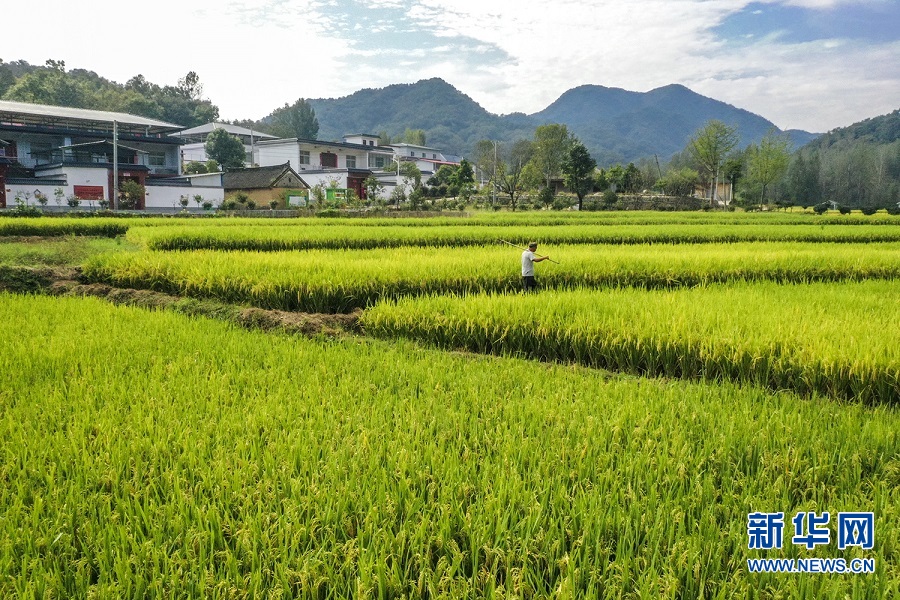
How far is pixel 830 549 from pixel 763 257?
31.7 ft

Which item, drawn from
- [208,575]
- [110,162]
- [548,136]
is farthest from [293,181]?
[208,575]

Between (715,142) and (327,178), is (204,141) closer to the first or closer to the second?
(327,178)

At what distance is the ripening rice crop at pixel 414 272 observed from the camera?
8.00 meters

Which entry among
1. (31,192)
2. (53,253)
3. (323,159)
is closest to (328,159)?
(323,159)

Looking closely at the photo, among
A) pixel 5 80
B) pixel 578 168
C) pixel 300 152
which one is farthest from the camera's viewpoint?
pixel 5 80

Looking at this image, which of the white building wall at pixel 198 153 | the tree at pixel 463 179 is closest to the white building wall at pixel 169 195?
the tree at pixel 463 179

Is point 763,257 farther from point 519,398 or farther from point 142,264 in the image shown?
point 142,264

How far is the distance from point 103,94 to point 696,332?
249 feet

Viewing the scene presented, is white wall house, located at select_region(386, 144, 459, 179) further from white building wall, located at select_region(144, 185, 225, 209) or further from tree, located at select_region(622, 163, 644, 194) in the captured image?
white building wall, located at select_region(144, 185, 225, 209)

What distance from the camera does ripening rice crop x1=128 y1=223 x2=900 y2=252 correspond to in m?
13.8

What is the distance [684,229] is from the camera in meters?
18.5

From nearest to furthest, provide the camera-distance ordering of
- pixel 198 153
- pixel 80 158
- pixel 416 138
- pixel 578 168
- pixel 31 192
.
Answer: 1. pixel 31 192
2. pixel 80 158
3. pixel 578 168
4. pixel 198 153
5. pixel 416 138

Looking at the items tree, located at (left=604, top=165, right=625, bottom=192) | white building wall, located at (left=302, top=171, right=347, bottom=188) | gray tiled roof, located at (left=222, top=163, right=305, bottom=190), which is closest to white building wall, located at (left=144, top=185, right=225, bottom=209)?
gray tiled roof, located at (left=222, top=163, right=305, bottom=190)

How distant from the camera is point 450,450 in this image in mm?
2895
